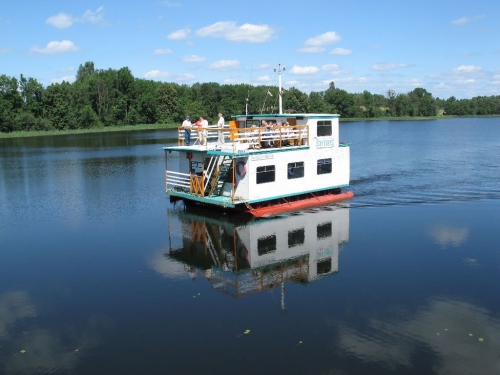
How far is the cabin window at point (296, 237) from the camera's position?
21.7 meters

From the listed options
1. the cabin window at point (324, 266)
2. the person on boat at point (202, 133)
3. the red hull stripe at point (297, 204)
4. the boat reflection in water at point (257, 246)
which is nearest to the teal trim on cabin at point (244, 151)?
the person on boat at point (202, 133)

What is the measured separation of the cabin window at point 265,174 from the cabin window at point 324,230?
11.8 ft

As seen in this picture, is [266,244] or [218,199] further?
[218,199]

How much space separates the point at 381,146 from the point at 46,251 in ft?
152

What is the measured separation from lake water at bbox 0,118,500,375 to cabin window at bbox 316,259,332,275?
0.52 feet

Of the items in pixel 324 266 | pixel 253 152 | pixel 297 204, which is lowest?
pixel 324 266

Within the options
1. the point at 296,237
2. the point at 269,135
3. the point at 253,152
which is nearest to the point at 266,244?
the point at 296,237

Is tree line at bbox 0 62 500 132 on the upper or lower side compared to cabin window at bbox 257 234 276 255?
upper

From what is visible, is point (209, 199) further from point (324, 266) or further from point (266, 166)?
point (324, 266)

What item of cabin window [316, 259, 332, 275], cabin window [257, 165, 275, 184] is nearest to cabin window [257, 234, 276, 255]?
cabin window [316, 259, 332, 275]

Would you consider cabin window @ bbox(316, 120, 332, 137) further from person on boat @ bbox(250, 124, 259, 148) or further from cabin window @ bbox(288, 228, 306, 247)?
cabin window @ bbox(288, 228, 306, 247)

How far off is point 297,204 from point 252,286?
10361mm

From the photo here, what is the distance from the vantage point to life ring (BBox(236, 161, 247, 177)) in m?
24.8

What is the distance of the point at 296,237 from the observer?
22469 mm
